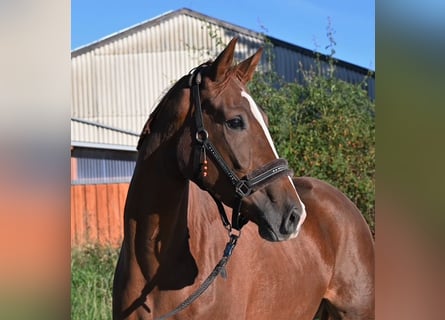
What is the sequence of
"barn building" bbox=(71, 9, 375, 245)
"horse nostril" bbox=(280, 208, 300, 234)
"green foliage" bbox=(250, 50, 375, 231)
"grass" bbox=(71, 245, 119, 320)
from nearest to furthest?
"horse nostril" bbox=(280, 208, 300, 234) < "grass" bbox=(71, 245, 119, 320) < "green foliage" bbox=(250, 50, 375, 231) < "barn building" bbox=(71, 9, 375, 245)

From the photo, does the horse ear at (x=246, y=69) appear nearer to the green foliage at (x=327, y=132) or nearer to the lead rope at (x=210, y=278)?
the lead rope at (x=210, y=278)

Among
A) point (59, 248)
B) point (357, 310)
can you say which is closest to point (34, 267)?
point (59, 248)

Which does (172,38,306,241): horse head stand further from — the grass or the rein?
the grass

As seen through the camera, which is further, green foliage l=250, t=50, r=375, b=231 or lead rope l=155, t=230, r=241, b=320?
green foliage l=250, t=50, r=375, b=231

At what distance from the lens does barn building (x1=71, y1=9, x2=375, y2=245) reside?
25.9 feet

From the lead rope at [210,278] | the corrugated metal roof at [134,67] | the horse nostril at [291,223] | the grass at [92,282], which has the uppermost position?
the corrugated metal roof at [134,67]

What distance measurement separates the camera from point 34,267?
649mm

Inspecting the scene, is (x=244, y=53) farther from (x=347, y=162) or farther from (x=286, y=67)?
(x=347, y=162)

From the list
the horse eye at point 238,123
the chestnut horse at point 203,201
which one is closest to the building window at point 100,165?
the chestnut horse at point 203,201

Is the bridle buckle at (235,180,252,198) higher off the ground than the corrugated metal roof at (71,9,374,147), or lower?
lower

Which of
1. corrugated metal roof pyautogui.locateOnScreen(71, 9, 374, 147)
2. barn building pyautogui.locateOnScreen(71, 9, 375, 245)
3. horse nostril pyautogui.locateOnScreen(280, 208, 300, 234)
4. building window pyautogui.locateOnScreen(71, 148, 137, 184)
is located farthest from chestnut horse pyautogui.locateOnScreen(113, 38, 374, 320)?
corrugated metal roof pyautogui.locateOnScreen(71, 9, 374, 147)

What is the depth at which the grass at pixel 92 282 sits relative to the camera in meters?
4.61

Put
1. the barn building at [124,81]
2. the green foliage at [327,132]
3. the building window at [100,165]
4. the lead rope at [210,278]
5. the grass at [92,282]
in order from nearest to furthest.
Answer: the lead rope at [210,278], the grass at [92,282], the green foliage at [327,132], the barn building at [124,81], the building window at [100,165]

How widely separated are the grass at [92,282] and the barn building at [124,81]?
45.3 inches
